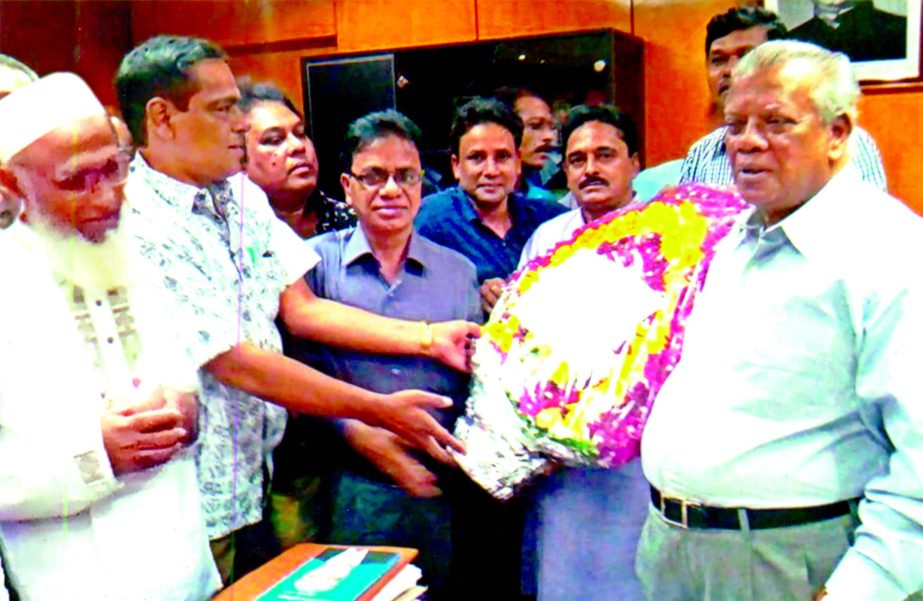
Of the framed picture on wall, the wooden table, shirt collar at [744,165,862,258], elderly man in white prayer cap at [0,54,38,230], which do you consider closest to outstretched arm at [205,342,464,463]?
the wooden table

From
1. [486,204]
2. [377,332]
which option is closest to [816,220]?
[486,204]

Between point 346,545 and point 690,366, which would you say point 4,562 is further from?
point 690,366

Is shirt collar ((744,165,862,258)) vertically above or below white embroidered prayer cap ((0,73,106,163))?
below

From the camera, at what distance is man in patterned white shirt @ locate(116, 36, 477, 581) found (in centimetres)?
110

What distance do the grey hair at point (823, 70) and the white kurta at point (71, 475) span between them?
76 cm

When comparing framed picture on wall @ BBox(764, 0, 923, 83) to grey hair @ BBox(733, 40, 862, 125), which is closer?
grey hair @ BBox(733, 40, 862, 125)

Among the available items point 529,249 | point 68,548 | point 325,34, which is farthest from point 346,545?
point 325,34

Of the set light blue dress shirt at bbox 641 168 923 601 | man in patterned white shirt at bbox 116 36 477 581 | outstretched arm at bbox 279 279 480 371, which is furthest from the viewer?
outstretched arm at bbox 279 279 480 371

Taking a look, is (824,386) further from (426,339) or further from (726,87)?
(426,339)

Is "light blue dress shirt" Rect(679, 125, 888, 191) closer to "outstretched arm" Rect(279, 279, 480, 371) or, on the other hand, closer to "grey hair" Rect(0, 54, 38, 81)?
"outstretched arm" Rect(279, 279, 480, 371)

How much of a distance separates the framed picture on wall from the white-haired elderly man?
142 millimetres

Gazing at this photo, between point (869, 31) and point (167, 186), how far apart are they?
913mm

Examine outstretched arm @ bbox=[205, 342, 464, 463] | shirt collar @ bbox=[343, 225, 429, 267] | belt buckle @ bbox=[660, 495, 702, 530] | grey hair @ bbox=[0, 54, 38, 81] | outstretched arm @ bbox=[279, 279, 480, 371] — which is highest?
grey hair @ bbox=[0, 54, 38, 81]

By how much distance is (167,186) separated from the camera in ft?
3.61
